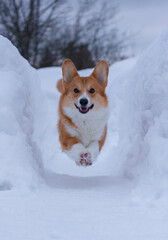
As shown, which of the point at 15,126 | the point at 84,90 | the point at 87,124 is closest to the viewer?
the point at 15,126

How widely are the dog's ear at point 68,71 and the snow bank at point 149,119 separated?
1.03m

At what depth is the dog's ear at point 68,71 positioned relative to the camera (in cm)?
477

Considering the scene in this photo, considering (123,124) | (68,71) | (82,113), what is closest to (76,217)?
(82,113)

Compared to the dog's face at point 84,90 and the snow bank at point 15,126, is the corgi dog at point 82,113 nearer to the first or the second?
the dog's face at point 84,90

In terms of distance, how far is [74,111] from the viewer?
4637mm

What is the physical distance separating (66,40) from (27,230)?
54.2 feet

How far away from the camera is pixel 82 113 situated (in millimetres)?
4496

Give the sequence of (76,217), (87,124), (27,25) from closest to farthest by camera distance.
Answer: (76,217) < (87,124) < (27,25)

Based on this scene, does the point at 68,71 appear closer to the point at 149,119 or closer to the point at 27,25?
the point at 149,119

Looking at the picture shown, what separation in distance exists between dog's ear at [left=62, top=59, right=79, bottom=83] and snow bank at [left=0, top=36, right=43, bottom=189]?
23.5 inches

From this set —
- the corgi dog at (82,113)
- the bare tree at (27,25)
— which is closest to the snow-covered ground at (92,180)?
the corgi dog at (82,113)

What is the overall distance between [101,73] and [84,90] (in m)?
0.54

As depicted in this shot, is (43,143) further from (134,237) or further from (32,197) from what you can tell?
(134,237)

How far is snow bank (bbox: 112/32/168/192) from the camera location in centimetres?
376
